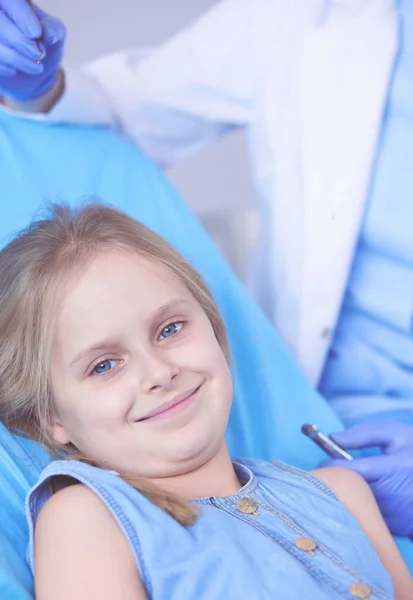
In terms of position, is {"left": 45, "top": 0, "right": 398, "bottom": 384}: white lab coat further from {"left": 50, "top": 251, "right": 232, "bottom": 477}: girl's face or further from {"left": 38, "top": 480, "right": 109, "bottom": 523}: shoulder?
{"left": 38, "top": 480, "right": 109, "bottom": 523}: shoulder

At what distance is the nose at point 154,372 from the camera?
29.1 inches

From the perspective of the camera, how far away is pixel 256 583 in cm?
67

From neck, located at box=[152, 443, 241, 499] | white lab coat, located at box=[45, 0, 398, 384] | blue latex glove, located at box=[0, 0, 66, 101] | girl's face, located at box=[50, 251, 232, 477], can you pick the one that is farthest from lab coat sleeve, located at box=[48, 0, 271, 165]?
neck, located at box=[152, 443, 241, 499]

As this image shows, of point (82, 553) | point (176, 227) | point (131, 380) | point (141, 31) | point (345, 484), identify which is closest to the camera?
point (82, 553)

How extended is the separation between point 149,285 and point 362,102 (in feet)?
1.78

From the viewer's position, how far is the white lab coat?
1159 millimetres

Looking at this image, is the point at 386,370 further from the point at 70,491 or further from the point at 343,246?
the point at 70,491

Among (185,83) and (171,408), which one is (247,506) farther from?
(185,83)

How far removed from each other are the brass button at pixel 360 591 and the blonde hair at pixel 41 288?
200 millimetres

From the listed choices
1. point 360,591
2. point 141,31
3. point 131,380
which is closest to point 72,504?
point 131,380

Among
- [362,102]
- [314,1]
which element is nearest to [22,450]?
[362,102]

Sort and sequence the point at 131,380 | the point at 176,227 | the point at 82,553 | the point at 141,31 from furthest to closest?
the point at 141,31 < the point at 176,227 < the point at 131,380 < the point at 82,553

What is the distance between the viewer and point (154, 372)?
741 millimetres

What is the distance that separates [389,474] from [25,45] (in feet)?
2.28
